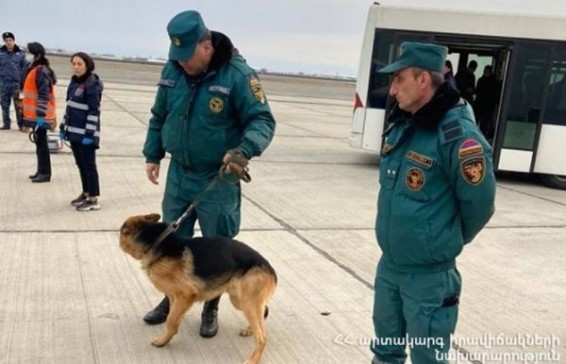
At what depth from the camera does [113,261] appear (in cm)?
479

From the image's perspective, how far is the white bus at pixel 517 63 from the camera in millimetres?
9195

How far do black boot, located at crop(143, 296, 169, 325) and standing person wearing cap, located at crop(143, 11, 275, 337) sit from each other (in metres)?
0.28

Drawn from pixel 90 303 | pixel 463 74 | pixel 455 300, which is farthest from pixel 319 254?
pixel 463 74

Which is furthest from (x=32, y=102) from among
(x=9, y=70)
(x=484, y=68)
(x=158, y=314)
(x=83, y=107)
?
(x=484, y=68)

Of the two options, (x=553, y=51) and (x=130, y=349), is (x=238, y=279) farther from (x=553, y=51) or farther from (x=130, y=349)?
(x=553, y=51)

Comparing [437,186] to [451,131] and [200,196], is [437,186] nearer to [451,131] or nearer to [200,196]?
[451,131]

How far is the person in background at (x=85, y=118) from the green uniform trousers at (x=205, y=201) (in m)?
2.79

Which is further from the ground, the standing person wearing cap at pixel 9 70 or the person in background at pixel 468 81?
the person in background at pixel 468 81

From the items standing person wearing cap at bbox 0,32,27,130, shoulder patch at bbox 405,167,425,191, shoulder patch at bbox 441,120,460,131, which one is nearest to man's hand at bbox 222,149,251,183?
shoulder patch at bbox 405,167,425,191

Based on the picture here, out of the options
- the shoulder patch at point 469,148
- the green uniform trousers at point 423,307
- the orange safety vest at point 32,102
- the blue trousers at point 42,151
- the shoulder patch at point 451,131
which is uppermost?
the shoulder patch at point 451,131

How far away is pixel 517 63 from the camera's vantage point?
9.31m

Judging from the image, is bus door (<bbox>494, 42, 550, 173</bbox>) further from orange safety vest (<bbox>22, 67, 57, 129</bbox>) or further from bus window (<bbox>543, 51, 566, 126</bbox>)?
orange safety vest (<bbox>22, 67, 57, 129</bbox>)

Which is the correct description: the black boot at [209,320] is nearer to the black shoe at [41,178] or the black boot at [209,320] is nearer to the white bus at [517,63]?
the black shoe at [41,178]

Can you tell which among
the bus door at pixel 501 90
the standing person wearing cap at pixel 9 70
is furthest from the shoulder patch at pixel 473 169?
the standing person wearing cap at pixel 9 70
